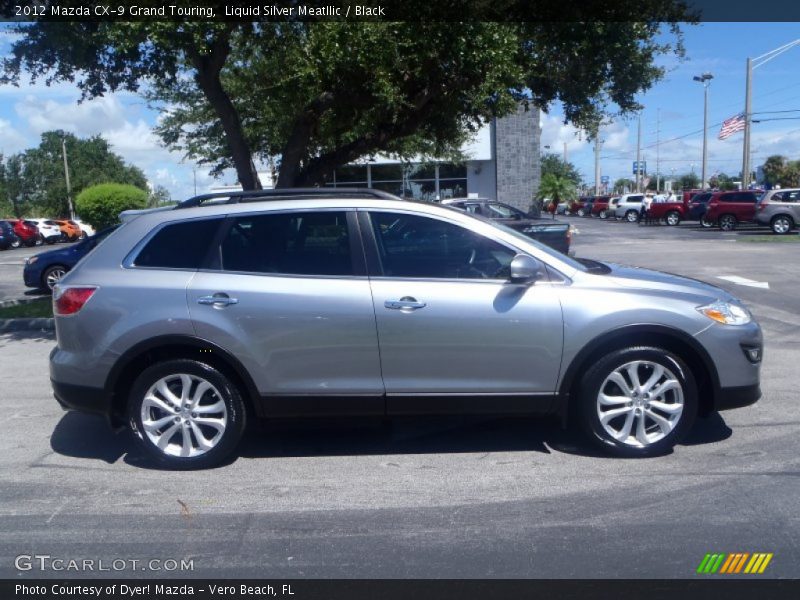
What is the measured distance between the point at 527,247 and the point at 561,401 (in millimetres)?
1083

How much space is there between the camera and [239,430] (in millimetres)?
5551

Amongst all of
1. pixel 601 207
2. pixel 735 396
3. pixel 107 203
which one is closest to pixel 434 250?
pixel 735 396

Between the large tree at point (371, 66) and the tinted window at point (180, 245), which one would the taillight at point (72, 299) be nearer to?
the tinted window at point (180, 245)

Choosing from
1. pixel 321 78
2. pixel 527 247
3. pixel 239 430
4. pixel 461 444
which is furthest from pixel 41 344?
pixel 527 247

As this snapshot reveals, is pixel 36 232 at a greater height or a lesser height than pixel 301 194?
lesser

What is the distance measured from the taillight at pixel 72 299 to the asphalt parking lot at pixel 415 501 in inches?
44.6

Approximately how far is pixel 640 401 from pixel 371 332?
6.24 ft

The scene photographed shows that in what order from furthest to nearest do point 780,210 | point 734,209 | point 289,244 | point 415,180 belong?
point 415,180
point 734,209
point 780,210
point 289,244

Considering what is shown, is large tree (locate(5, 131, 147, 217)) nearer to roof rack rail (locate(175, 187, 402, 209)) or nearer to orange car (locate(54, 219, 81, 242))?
orange car (locate(54, 219, 81, 242))

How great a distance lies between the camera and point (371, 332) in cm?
538

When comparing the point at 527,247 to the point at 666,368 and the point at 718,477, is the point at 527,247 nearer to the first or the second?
the point at 666,368

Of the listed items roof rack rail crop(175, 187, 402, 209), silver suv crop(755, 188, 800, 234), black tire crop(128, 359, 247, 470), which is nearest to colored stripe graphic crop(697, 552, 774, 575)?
black tire crop(128, 359, 247, 470)

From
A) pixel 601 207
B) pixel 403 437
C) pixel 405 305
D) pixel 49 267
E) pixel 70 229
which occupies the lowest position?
pixel 601 207

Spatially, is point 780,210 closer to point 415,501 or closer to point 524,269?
point 524,269
